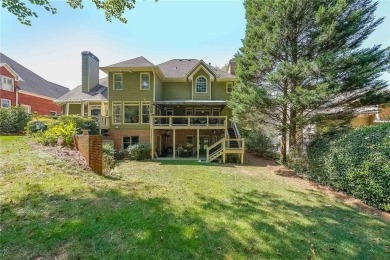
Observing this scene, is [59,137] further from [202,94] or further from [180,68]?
[180,68]

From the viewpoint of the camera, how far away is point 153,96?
18047 millimetres

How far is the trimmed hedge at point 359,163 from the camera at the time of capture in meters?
6.86

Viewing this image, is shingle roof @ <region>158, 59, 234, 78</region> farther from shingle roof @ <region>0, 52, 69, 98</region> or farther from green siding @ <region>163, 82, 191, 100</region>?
shingle roof @ <region>0, 52, 69, 98</region>

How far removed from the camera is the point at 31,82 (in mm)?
27141

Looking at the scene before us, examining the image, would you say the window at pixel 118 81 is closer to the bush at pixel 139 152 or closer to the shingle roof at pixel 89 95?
the shingle roof at pixel 89 95

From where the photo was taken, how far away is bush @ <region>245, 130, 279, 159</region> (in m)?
17.7

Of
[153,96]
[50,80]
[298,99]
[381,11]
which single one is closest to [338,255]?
[298,99]

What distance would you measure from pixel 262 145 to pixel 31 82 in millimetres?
28725

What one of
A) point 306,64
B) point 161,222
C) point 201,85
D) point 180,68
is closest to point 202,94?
point 201,85

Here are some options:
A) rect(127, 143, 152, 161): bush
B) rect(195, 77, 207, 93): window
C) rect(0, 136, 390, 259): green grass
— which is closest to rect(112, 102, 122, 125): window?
rect(127, 143, 152, 161): bush

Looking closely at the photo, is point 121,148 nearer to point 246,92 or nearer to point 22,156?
point 22,156

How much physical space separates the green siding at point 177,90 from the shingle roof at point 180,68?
30.5 inches

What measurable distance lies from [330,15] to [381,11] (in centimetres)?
317

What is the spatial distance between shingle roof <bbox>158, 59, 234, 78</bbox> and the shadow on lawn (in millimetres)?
16213
